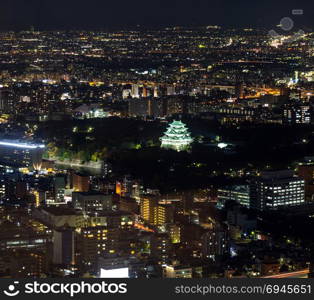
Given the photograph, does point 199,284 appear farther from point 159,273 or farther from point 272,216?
point 272,216

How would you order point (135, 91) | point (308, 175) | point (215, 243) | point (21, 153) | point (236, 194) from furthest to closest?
point (135, 91) → point (21, 153) → point (308, 175) → point (236, 194) → point (215, 243)

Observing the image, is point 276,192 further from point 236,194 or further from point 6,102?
point 6,102

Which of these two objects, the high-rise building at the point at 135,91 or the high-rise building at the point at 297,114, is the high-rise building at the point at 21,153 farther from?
the high-rise building at the point at 135,91

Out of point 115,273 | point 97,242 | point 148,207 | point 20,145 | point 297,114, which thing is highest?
point 115,273

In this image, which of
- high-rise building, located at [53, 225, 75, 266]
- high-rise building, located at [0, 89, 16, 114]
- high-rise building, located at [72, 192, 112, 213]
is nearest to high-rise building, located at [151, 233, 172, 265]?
high-rise building, located at [53, 225, 75, 266]

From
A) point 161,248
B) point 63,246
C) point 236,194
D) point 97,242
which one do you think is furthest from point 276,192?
point 63,246

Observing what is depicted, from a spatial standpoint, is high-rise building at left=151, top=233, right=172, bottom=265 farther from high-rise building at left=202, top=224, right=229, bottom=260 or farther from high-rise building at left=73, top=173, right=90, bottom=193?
high-rise building at left=73, top=173, right=90, bottom=193

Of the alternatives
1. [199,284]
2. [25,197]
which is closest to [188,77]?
[25,197]
